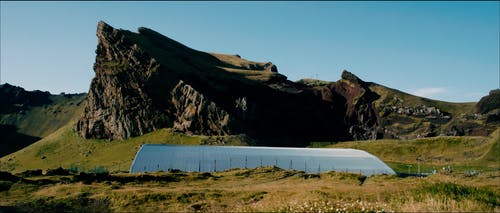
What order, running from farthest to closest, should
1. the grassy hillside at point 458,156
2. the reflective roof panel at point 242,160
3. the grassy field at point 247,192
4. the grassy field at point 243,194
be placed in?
the grassy hillside at point 458,156 < the reflective roof panel at point 242,160 < the grassy field at point 247,192 < the grassy field at point 243,194

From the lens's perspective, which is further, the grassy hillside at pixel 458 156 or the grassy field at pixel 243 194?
the grassy hillside at pixel 458 156

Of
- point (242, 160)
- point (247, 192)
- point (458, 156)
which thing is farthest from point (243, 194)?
point (458, 156)

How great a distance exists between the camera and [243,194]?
221ft

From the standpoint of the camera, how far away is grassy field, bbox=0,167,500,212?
2522 centimetres

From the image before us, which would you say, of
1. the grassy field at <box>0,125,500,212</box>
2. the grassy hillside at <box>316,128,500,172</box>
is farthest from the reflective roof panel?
the grassy hillside at <box>316,128,500,172</box>

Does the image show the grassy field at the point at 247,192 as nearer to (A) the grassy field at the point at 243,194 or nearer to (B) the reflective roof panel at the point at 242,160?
(A) the grassy field at the point at 243,194

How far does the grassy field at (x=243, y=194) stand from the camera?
2522 centimetres

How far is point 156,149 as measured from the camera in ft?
436

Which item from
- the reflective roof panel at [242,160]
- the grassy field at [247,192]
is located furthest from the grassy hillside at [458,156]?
the grassy field at [247,192]

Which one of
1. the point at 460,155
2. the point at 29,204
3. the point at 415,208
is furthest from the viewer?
the point at 460,155

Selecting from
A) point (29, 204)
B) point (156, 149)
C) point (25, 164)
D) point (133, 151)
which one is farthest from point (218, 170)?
point (25, 164)

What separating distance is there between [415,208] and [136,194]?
48.8 meters

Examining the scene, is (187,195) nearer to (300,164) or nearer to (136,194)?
(136,194)

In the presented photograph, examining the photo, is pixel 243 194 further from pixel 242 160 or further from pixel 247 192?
pixel 242 160
